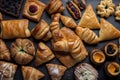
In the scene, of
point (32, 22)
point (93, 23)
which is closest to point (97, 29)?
point (93, 23)

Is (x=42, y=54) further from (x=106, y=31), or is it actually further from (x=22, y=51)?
(x=106, y=31)

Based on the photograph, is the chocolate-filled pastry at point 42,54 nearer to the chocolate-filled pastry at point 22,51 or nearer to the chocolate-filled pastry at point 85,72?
the chocolate-filled pastry at point 22,51

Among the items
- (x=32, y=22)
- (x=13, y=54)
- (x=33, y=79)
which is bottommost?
(x=33, y=79)

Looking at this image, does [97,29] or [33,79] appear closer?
[33,79]

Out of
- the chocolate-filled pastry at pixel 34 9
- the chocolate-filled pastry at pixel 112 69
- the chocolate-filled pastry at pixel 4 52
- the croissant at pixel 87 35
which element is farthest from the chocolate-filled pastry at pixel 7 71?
the chocolate-filled pastry at pixel 112 69

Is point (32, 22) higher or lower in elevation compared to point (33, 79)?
higher

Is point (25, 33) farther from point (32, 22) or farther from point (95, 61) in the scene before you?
point (95, 61)
